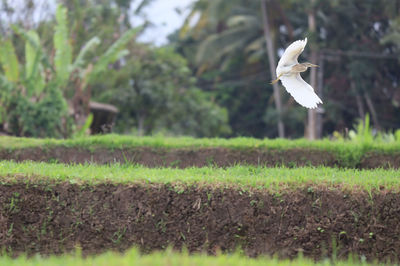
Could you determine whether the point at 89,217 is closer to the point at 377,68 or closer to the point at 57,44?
the point at 57,44

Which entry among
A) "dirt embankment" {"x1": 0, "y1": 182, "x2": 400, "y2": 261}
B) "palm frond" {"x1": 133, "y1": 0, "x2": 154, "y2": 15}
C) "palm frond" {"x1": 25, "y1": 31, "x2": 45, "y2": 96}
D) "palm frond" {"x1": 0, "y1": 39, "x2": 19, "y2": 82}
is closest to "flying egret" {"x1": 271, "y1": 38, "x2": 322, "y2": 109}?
"dirt embankment" {"x1": 0, "y1": 182, "x2": 400, "y2": 261}

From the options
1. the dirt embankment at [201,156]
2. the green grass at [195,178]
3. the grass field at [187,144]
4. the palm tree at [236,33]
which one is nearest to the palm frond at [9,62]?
the grass field at [187,144]

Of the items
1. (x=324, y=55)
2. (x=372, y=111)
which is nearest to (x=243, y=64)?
(x=324, y=55)

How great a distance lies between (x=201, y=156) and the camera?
→ 7.00m

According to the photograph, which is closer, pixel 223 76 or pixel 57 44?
pixel 57 44

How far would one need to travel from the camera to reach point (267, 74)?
90.0ft

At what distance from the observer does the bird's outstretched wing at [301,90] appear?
507cm

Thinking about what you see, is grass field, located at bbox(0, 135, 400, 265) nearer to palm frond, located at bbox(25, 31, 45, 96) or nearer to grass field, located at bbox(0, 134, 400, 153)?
grass field, located at bbox(0, 134, 400, 153)

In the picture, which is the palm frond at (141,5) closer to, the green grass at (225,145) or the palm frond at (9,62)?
the palm frond at (9,62)

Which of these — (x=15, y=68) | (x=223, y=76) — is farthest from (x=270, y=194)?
(x=223, y=76)

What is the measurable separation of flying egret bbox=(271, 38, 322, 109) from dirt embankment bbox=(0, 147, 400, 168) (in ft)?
5.60

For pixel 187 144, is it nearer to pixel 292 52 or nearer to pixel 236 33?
pixel 292 52

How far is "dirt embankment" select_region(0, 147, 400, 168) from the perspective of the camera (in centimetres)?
679

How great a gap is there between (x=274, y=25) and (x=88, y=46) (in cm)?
1519
